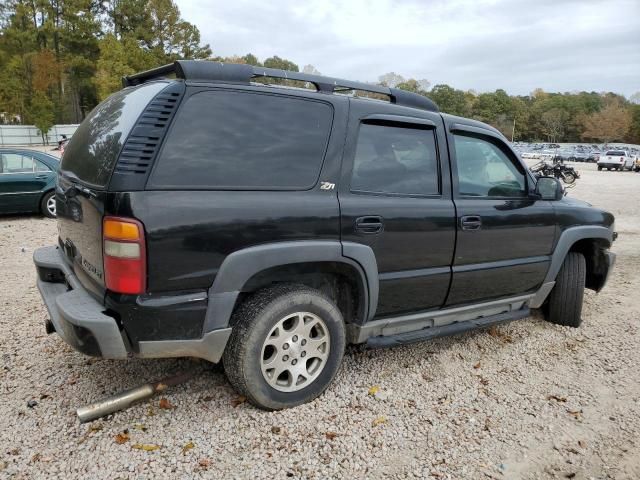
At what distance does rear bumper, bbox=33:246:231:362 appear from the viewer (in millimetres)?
2479

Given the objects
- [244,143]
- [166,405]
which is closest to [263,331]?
[166,405]

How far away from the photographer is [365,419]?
3.00 m

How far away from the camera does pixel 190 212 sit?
250cm

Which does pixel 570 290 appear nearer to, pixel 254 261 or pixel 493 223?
pixel 493 223

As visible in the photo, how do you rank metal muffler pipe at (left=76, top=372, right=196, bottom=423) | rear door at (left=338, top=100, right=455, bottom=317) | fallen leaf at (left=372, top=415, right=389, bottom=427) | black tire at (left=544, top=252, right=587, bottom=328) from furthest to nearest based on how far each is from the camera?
1. black tire at (left=544, top=252, right=587, bottom=328)
2. rear door at (left=338, top=100, right=455, bottom=317)
3. fallen leaf at (left=372, top=415, right=389, bottom=427)
4. metal muffler pipe at (left=76, top=372, right=196, bottom=423)

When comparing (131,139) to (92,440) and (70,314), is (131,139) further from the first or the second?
(92,440)

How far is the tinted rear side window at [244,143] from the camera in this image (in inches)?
100

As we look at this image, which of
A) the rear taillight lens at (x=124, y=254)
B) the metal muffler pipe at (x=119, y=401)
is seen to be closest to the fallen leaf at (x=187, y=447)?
the metal muffler pipe at (x=119, y=401)

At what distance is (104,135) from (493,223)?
8.74ft

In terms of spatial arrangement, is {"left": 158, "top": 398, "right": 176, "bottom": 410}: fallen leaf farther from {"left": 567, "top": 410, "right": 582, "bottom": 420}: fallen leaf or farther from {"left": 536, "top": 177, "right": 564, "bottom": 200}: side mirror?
{"left": 536, "top": 177, "right": 564, "bottom": 200}: side mirror

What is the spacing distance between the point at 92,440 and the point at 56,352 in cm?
128

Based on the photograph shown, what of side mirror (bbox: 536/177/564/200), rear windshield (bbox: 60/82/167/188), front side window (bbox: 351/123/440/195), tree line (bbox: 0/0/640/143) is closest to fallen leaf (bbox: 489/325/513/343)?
side mirror (bbox: 536/177/564/200)

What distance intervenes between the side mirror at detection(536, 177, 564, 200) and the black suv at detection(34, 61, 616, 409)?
236 millimetres

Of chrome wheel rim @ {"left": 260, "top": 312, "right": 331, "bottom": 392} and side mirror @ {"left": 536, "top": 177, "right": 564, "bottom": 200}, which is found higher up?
side mirror @ {"left": 536, "top": 177, "right": 564, "bottom": 200}
